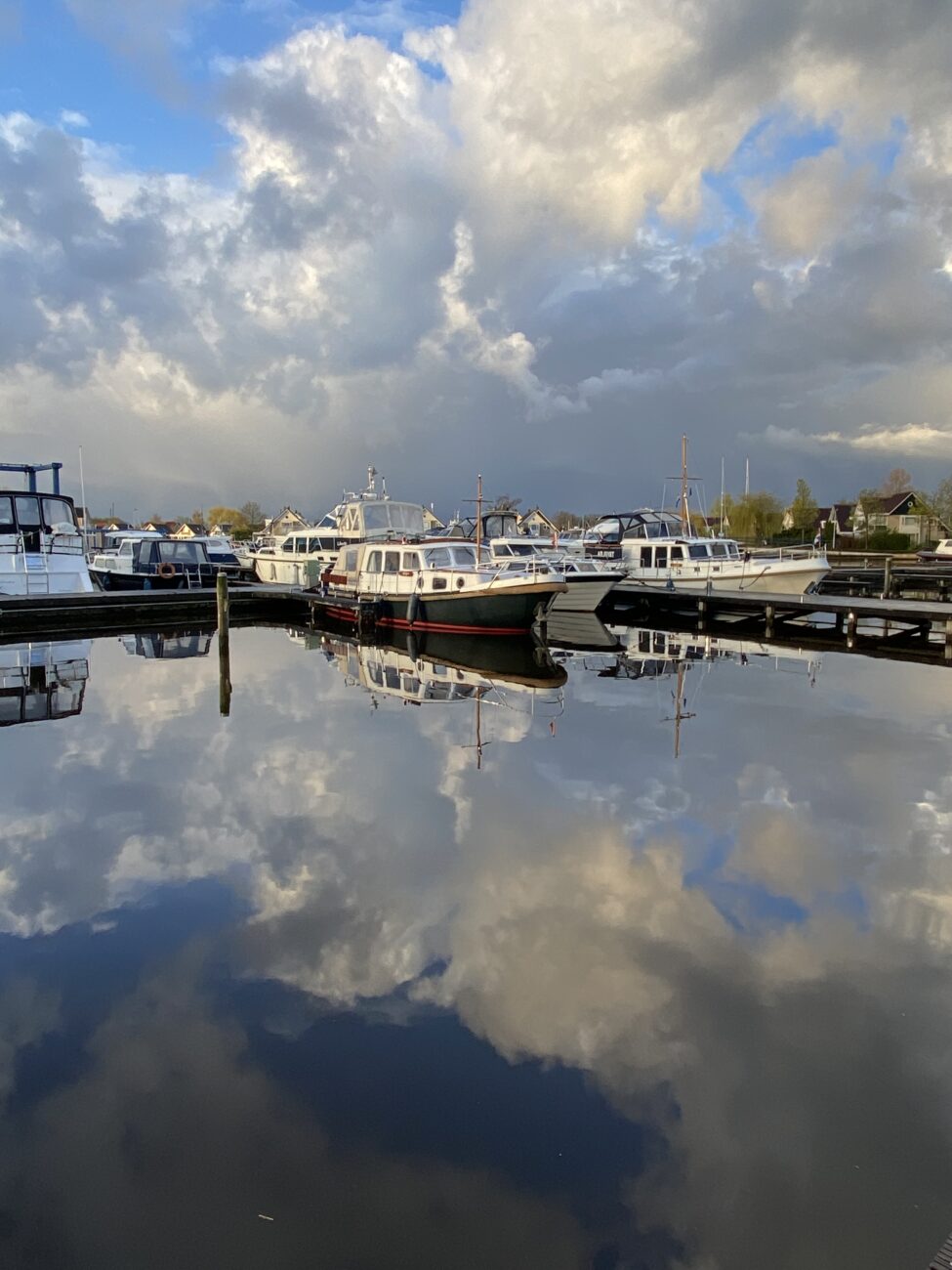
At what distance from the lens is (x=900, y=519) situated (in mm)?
91000

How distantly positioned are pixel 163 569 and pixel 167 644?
10132 mm

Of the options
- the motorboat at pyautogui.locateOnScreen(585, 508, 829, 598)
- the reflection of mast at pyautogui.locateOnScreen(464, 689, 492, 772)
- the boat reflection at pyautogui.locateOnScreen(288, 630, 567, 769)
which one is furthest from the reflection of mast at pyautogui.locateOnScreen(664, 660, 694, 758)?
the motorboat at pyautogui.locateOnScreen(585, 508, 829, 598)

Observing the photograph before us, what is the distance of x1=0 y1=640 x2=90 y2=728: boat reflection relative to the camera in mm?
14578

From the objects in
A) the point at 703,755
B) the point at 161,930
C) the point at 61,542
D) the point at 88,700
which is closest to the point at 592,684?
the point at 703,755

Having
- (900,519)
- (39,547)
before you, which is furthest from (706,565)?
(900,519)

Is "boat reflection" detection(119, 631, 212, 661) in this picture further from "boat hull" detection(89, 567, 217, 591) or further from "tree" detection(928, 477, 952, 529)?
"tree" detection(928, 477, 952, 529)

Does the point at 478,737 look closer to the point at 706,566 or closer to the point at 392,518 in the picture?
the point at 706,566

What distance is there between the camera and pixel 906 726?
13477 millimetres

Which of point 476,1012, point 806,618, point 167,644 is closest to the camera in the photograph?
point 476,1012

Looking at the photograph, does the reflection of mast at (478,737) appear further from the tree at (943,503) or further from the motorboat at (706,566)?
the tree at (943,503)

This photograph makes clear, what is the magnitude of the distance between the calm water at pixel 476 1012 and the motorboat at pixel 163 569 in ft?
74.6

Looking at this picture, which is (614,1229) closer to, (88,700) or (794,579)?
(88,700)

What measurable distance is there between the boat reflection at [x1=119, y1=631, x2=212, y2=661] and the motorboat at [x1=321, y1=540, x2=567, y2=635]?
450cm

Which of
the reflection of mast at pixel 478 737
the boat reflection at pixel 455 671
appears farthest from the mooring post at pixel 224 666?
the reflection of mast at pixel 478 737
